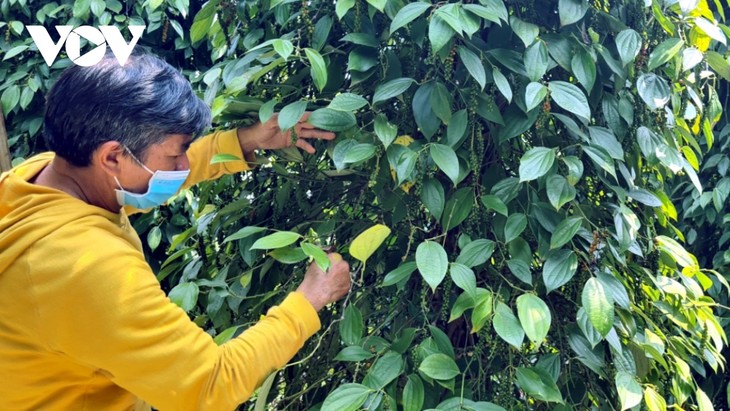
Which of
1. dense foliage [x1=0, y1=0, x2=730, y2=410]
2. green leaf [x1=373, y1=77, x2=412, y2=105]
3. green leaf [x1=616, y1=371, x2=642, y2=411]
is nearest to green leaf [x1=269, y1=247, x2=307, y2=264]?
dense foliage [x1=0, y1=0, x2=730, y2=410]

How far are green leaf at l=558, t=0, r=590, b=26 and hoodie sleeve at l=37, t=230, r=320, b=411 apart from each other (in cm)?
55

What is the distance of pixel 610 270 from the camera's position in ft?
3.25

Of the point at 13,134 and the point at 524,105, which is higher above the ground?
the point at 524,105

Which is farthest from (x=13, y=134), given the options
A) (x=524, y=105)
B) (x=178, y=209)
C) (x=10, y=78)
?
(x=524, y=105)

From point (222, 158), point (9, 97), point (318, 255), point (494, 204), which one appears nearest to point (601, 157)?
point (494, 204)

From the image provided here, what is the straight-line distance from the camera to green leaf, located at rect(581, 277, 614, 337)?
2.87 feet

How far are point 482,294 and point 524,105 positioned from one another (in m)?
0.25

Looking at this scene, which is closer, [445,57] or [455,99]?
[445,57]

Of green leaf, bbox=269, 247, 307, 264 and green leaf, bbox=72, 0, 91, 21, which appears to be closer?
green leaf, bbox=269, 247, 307, 264

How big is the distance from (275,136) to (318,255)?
0.25 m

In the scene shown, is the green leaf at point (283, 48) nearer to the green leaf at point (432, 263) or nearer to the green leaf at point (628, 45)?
the green leaf at point (432, 263)

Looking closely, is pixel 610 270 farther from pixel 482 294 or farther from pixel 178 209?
pixel 178 209

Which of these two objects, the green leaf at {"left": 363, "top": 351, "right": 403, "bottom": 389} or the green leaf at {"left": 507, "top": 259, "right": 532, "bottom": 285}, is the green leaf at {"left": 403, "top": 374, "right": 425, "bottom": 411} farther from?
the green leaf at {"left": 507, "top": 259, "right": 532, "bottom": 285}

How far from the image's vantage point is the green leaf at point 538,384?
0.92 metres
